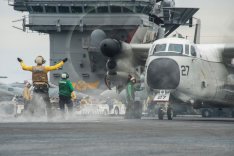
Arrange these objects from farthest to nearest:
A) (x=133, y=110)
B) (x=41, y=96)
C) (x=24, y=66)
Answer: (x=133, y=110), (x=24, y=66), (x=41, y=96)

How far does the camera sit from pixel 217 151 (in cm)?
1152

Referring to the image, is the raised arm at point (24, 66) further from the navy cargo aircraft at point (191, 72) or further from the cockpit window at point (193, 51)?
A: the cockpit window at point (193, 51)

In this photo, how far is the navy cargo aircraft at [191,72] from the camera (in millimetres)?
29172

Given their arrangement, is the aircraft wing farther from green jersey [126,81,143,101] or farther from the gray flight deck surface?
the gray flight deck surface

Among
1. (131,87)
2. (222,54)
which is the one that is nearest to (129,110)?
(131,87)

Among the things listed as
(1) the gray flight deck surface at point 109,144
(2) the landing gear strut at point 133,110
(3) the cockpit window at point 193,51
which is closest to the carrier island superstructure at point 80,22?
(2) the landing gear strut at point 133,110

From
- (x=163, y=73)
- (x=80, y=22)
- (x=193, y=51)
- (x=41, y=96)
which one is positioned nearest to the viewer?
(x=41, y=96)

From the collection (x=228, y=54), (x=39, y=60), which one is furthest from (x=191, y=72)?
(x=39, y=60)

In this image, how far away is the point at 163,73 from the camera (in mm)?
28875

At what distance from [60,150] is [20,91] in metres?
63.6

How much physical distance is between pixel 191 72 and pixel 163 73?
182cm

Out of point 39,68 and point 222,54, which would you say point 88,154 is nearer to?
point 39,68

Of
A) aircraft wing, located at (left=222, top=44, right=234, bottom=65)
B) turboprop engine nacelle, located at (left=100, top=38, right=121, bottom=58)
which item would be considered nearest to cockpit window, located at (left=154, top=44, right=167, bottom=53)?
aircraft wing, located at (left=222, top=44, right=234, bottom=65)

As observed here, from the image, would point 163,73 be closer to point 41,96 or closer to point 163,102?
point 163,102
